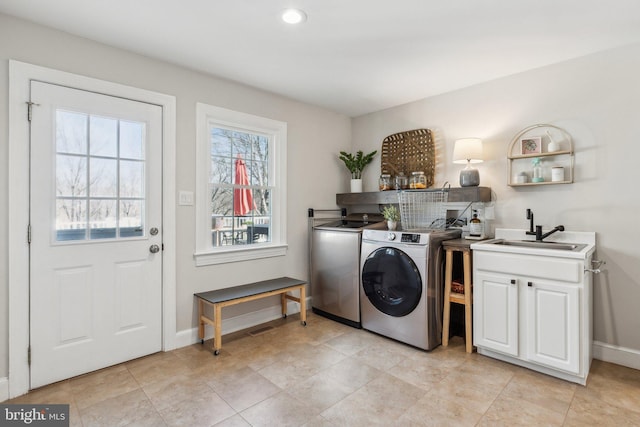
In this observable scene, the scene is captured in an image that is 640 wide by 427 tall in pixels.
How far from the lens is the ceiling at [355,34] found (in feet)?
6.32

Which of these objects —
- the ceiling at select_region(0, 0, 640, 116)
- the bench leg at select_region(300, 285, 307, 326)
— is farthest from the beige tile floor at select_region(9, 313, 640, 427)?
the ceiling at select_region(0, 0, 640, 116)

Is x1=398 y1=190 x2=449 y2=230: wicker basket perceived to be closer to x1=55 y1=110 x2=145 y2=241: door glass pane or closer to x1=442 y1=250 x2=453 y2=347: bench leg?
x1=442 y1=250 x2=453 y2=347: bench leg

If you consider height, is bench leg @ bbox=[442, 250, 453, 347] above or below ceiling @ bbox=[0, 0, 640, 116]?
below

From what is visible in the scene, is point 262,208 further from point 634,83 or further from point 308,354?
point 634,83

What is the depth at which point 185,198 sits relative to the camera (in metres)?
2.77

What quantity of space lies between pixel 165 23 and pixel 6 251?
5.56ft

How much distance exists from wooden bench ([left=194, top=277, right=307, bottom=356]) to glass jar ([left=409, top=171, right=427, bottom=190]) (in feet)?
4.92

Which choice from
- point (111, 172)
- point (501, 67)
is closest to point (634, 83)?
point (501, 67)

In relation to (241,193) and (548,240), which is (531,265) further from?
(241,193)

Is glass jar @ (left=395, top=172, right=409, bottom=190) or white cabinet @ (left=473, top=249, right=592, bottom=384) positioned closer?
white cabinet @ (left=473, top=249, right=592, bottom=384)

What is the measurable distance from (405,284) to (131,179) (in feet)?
7.50

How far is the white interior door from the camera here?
2.12 m

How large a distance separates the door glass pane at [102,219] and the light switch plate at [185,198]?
0.47 metres

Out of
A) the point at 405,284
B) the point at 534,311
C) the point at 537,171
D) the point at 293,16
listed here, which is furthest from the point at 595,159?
the point at 293,16
